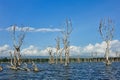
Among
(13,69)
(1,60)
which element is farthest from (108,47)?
(1,60)

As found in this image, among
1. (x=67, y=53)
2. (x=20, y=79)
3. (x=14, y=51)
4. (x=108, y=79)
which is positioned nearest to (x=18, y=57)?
(x=14, y=51)

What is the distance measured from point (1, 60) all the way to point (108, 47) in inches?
2850

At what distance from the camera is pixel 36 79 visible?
4962 centimetres

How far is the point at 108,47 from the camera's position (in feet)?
318

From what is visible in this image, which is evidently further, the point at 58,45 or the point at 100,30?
the point at 58,45

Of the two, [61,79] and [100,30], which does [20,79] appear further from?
[100,30]

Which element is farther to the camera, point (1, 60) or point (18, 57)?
point (1, 60)

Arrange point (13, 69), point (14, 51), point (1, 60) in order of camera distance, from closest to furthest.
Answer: point (13, 69), point (14, 51), point (1, 60)

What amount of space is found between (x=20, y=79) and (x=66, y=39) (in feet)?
181

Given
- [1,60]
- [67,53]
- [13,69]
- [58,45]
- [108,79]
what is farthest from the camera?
[1,60]

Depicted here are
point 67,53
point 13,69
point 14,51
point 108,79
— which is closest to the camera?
point 108,79

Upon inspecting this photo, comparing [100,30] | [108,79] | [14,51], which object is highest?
[100,30]

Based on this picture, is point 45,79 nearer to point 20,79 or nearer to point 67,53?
point 20,79

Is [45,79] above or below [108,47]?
below
